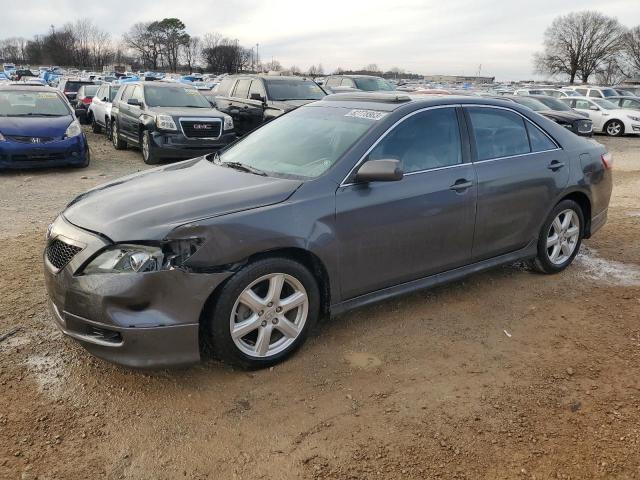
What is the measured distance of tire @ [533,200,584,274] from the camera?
4727mm

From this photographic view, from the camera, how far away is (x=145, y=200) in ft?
10.8

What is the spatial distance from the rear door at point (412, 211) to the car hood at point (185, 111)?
25.2 ft

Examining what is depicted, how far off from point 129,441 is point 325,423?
0.99m

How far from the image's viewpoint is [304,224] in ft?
10.6

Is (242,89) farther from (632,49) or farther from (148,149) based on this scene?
(632,49)

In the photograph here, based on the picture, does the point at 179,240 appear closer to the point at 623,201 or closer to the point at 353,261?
the point at 353,261

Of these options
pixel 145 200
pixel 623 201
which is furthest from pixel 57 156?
pixel 623 201

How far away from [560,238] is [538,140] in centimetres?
93

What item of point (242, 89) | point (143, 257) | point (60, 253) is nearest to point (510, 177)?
point (143, 257)

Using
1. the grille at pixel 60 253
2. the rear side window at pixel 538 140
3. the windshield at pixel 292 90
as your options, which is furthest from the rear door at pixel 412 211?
the windshield at pixel 292 90

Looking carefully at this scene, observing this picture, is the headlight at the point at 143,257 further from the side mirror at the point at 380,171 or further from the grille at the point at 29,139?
the grille at the point at 29,139

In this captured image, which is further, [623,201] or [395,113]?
[623,201]

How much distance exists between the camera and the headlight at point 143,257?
2.88m

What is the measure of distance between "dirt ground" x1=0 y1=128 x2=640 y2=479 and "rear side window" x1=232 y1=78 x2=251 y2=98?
9.32m
